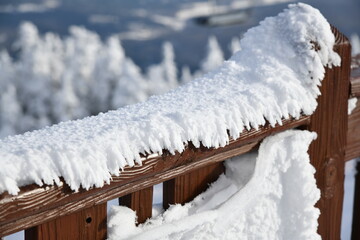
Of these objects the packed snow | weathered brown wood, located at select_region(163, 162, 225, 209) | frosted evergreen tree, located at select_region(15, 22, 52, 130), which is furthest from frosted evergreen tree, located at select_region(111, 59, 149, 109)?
weathered brown wood, located at select_region(163, 162, 225, 209)

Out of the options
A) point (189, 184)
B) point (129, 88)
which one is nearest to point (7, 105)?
point (129, 88)

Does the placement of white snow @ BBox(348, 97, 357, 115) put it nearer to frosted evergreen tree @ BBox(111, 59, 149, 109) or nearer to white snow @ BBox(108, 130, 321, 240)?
white snow @ BBox(108, 130, 321, 240)

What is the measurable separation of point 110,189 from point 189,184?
245 millimetres

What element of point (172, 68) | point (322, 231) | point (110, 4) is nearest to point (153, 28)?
point (110, 4)

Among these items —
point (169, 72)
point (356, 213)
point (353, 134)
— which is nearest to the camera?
point (353, 134)

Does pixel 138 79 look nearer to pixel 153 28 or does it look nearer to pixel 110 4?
pixel 153 28

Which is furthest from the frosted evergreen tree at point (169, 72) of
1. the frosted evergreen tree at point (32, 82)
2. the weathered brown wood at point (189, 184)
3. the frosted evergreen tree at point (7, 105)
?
the weathered brown wood at point (189, 184)

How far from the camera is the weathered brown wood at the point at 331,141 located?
1354 millimetres

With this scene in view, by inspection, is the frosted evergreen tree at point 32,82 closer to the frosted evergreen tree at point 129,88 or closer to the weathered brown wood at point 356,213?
the frosted evergreen tree at point 129,88

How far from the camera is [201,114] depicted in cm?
107

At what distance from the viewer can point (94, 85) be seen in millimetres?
15031

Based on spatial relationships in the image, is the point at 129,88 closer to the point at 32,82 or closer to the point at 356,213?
the point at 32,82

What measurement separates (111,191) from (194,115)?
21 cm

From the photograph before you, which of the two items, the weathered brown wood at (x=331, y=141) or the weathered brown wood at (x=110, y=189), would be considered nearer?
the weathered brown wood at (x=110, y=189)
